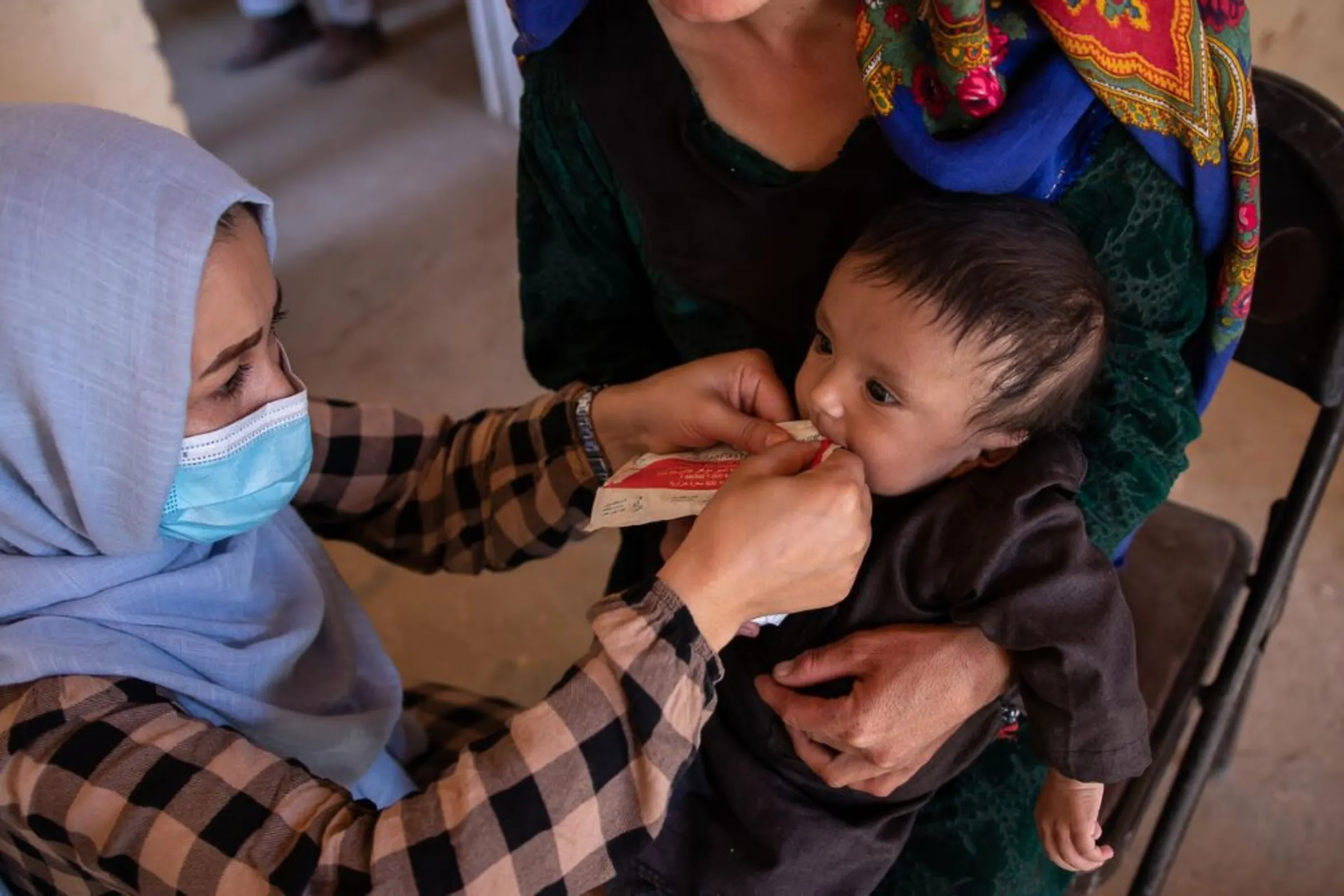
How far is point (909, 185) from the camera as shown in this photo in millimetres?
972

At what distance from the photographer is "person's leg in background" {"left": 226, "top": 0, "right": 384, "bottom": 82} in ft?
12.0

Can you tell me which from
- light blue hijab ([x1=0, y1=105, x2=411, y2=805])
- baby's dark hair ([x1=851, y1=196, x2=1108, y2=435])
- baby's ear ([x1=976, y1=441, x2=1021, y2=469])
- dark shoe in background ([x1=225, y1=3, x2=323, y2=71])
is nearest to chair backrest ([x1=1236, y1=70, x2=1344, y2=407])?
baby's dark hair ([x1=851, y1=196, x2=1108, y2=435])

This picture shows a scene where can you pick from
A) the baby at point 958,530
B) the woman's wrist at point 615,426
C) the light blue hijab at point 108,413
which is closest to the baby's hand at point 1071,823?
the baby at point 958,530

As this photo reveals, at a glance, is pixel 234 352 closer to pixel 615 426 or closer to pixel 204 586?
pixel 204 586

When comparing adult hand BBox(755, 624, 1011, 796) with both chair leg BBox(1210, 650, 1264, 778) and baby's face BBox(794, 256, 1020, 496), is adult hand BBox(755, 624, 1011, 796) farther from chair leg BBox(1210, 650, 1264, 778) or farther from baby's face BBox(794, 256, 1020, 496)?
chair leg BBox(1210, 650, 1264, 778)

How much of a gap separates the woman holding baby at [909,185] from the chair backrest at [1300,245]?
14cm

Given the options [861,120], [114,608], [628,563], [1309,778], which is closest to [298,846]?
[114,608]

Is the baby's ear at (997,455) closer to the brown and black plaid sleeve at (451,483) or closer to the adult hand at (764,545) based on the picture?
the adult hand at (764,545)

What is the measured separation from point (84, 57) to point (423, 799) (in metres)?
1.36

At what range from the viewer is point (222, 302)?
88 cm

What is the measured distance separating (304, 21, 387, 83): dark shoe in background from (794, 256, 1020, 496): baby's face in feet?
10.6

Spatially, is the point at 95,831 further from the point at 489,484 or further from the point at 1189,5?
the point at 1189,5

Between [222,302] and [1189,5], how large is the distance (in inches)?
32.0

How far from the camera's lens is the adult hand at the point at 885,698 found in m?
0.91
